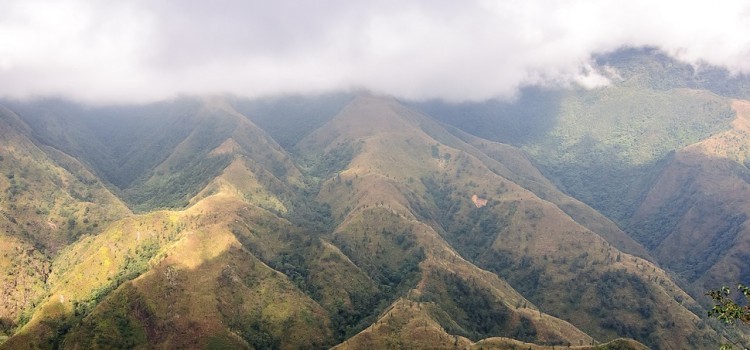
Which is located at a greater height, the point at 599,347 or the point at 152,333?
the point at 599,347

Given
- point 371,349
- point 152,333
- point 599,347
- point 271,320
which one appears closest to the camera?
point 599,347

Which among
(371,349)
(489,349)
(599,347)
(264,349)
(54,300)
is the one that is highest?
(599,347)

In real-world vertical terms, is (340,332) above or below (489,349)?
below

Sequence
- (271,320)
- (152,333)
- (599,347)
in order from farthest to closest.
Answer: (271,320) → (152,333) → (599,347)

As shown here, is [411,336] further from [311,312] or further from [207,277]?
[207,277]

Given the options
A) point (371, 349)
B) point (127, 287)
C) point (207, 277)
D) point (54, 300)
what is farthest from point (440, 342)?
point (54, 300)

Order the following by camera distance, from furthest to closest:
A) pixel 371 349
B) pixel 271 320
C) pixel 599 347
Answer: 1. pixel 271 320
2. pixel 371 349
3. pixel 599 347

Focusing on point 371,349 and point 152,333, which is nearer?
point 371,349

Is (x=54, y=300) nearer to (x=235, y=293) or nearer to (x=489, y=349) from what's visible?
(x=235, y=293)

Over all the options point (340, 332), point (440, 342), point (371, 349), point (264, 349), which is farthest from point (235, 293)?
point (440, 342)
